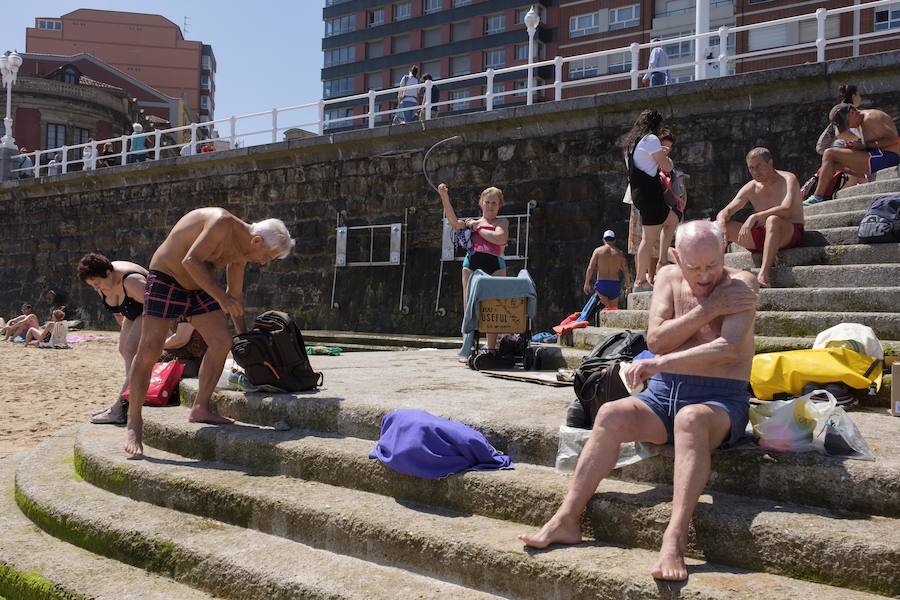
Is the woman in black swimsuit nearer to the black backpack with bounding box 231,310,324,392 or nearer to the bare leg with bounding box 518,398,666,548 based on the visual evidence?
the black backpack with bounding box 231,310,324,392

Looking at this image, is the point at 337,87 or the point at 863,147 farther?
the point at 337,87

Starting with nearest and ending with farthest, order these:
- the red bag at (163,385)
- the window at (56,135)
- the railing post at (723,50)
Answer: the red bag at (163,385), the railing post at (723,50), the window at (56,135)

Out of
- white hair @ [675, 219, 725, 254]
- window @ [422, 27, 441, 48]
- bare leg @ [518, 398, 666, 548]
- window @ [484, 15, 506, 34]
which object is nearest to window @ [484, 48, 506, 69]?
window @ [484, 15, 506, 34]

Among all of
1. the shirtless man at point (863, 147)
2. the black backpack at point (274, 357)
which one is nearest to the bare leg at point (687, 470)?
the black backpack at point (274, 357)

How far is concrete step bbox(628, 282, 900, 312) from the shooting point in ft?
18.5

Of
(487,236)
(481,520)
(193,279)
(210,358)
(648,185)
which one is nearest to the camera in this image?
(481,520)

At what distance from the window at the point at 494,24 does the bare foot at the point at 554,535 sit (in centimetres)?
4725

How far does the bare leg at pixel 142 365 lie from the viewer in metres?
4.64

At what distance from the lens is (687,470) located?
9.27ft

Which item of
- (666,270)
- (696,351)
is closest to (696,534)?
(696,351)

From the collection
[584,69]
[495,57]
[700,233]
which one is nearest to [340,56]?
[495,57]

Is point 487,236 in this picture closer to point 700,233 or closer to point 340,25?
point 700,233

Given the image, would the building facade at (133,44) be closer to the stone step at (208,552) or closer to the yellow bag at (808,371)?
the stone step at (208,552)

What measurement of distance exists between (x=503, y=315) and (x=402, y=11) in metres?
48.6
